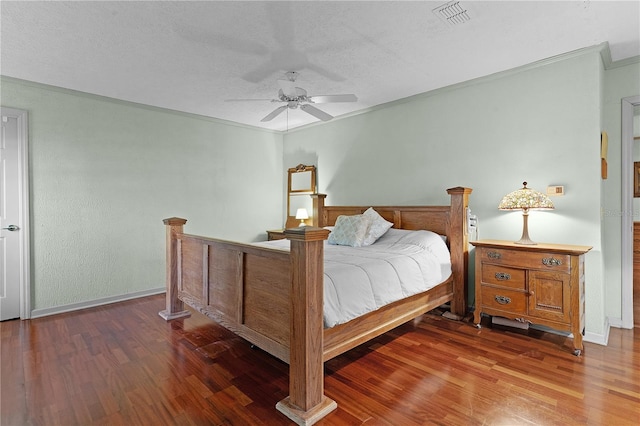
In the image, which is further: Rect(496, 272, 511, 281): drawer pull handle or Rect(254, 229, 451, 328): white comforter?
Rect(496, 272, 511, 281): drawer pull handle

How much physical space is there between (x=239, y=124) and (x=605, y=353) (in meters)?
5.27

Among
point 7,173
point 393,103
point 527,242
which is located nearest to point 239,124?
point 393,103

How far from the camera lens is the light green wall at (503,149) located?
2945 millimetres

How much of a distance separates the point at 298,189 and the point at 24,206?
363cm

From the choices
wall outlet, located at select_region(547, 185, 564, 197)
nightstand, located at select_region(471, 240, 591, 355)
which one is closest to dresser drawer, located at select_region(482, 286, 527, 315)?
nightstand, located at select_region(471, 240, 591, 355)

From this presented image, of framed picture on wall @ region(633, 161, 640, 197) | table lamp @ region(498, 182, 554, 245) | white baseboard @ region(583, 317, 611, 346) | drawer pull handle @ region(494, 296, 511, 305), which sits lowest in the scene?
white baseboard @ region(583, 317, 611, 346)

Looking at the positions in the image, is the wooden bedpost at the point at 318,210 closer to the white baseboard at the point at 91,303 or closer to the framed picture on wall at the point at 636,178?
the white baseboard at the point at 91,303

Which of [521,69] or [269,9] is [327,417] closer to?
[269,9]

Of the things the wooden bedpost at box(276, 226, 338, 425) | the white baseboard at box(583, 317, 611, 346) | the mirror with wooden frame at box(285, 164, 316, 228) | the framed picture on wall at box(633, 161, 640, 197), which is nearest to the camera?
the wooden bedpost at box(276, 226, 338, 425)

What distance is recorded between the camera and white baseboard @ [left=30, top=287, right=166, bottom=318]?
3.66 meters

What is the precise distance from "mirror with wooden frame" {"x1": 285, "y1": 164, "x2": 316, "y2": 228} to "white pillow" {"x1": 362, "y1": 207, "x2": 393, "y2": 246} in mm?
1733

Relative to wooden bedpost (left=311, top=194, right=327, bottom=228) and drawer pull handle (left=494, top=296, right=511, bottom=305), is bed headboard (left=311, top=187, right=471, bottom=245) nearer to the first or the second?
wooden bedpost (left=311, top=194, right=327, bottom=228)

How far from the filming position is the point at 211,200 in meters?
5.14

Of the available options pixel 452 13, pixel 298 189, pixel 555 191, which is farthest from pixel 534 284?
pixel 298 189
